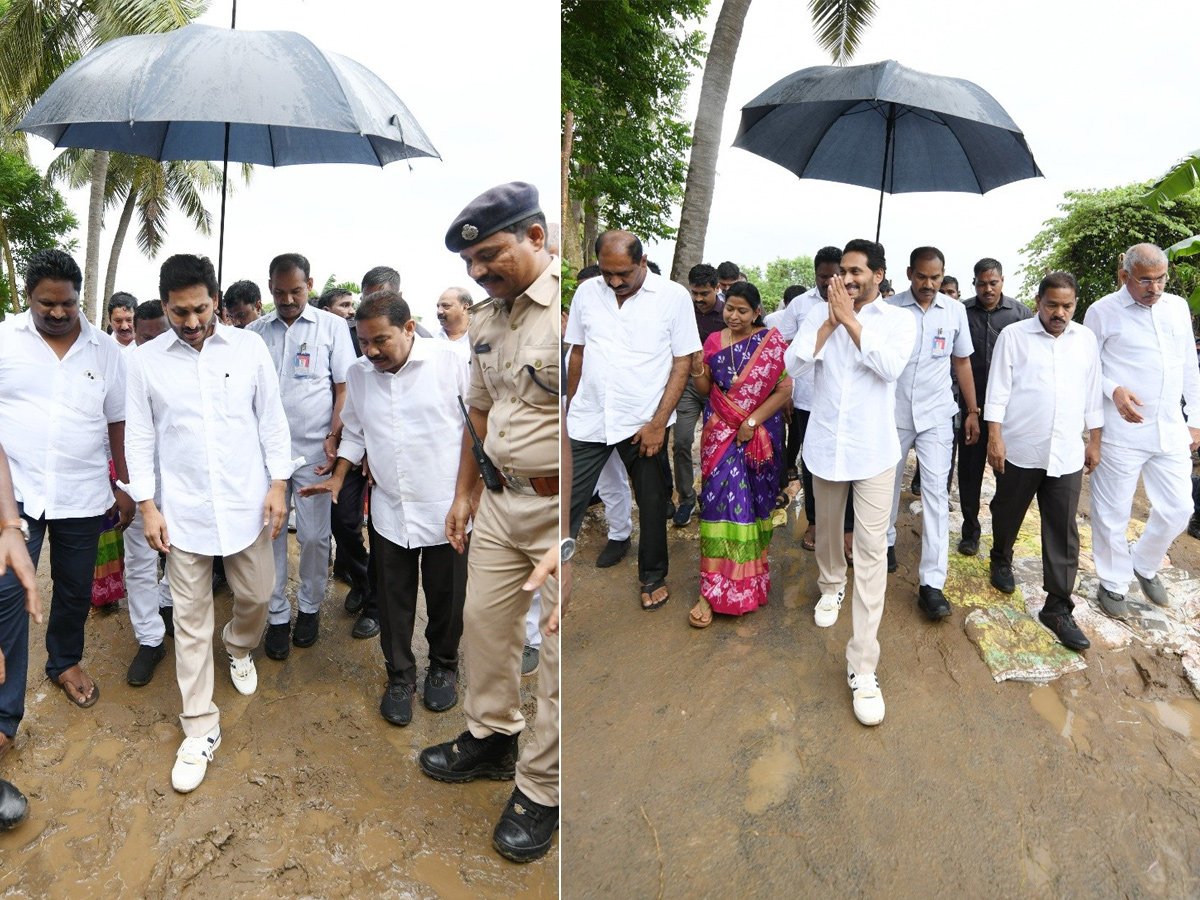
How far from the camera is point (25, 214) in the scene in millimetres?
17672

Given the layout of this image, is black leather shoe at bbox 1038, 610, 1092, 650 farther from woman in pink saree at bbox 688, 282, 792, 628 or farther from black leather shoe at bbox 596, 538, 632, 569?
black leather shoe at bbox 596, 538, 632, 569

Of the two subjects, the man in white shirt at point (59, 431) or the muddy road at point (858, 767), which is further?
the man in white shirt at point (59, 431)

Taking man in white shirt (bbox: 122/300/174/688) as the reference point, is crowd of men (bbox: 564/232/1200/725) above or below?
above

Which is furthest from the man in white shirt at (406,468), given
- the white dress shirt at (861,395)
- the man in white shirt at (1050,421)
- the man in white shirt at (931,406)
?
the man in white shirt at (1050,421)

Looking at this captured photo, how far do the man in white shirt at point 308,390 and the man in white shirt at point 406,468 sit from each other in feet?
2.06

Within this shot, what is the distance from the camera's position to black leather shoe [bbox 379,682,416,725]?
3.08 m

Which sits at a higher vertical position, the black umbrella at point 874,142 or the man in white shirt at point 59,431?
the black umbrella at point 874,142

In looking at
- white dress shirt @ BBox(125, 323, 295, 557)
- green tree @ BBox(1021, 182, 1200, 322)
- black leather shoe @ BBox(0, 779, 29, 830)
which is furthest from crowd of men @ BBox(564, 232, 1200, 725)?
green tree @ BBox(1021, 182, 1200, 322)

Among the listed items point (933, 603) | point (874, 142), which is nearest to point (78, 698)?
point (933, 603)

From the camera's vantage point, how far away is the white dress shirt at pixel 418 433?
Result: 298 centimetres

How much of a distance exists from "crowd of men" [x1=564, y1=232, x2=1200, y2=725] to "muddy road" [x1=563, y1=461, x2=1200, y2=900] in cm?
25

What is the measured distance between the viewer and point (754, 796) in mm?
2684

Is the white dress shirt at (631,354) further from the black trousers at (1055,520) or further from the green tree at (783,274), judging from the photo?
the green tree at (783,274)

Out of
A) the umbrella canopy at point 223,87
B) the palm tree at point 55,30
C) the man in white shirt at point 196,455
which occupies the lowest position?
the man in white shirt at point 196,455
